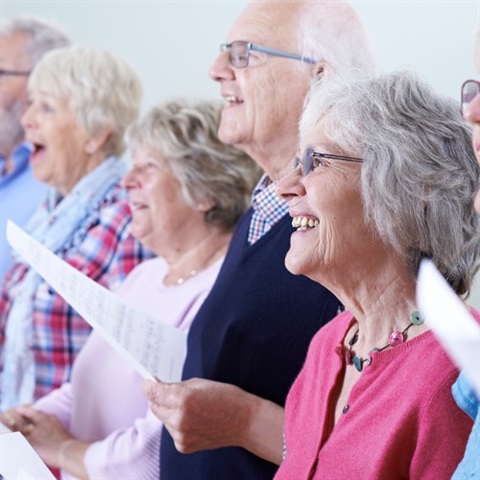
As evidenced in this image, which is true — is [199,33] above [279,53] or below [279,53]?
below

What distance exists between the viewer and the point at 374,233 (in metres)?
1.29

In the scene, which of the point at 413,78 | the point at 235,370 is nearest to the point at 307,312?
the point at 235,370

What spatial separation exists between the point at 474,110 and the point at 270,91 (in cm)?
89

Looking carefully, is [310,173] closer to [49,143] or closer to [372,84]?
[372,84]

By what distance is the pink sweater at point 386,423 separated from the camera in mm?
1098

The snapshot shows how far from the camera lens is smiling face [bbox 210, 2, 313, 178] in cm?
176

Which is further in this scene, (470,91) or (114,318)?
(114,318)

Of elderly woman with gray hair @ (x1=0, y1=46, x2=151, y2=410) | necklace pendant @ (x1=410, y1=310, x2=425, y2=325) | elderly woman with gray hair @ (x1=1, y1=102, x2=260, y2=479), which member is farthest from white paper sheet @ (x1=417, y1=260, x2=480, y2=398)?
elderly woman with gray hair @ (x1=0, y1=46, x2=151, y2=410)

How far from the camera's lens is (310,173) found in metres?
1.34

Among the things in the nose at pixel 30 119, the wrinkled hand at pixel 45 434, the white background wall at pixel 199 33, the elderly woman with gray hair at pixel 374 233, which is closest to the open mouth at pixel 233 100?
the white background wall at pixel 199 33

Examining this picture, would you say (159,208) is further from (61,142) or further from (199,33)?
(199,33)

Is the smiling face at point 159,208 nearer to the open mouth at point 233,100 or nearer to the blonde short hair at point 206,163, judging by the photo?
the blonde short hair at point 206,163

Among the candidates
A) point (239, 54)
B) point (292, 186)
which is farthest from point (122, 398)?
point (292, 186)

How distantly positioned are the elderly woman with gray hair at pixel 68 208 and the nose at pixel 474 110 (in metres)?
1.60
